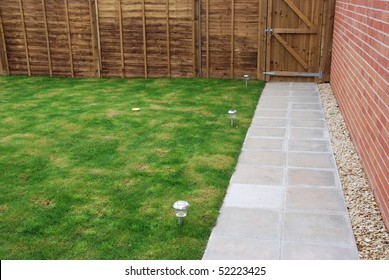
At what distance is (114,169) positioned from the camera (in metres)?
5.41

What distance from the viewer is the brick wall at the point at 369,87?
4.21 m

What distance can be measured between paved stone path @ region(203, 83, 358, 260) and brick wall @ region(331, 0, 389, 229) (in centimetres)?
43

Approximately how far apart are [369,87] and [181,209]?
9.37ft

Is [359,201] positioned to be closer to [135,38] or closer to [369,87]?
[369,87]

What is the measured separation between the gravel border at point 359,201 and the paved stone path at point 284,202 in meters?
0.09

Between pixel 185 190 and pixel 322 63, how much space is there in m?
7.13

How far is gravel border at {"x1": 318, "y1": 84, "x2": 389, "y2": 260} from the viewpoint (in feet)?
11.9

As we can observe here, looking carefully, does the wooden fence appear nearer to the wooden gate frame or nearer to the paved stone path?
the wooden gate frame

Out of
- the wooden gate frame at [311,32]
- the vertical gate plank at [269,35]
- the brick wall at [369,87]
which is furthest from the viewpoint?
the vertical gate plank at [269,35]

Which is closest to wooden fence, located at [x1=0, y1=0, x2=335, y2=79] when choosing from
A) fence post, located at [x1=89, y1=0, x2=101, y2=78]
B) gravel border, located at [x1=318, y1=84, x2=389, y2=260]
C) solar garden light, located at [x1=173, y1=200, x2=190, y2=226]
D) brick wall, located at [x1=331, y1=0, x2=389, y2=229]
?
fence post, located at [x1=89, y1=0, x2=101, y2=78]

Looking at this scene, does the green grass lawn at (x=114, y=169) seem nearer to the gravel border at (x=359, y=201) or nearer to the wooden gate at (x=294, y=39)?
the gravel border at (x=359, y=201)

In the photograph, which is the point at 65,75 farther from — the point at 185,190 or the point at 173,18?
the point at 185,190

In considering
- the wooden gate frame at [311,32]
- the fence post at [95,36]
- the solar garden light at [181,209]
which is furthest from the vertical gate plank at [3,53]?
the solar garden light at [181,209]
